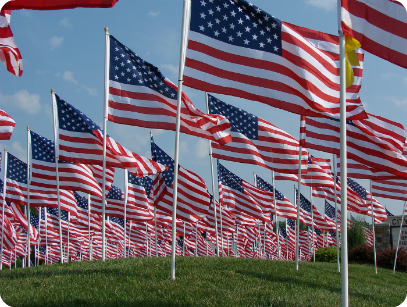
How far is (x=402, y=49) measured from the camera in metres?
7.45

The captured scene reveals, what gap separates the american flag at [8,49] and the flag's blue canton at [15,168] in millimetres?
18715

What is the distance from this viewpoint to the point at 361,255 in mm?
30953

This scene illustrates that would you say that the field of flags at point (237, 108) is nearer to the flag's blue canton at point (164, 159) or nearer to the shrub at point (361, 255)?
the flag's blue canton at point (164, 159)

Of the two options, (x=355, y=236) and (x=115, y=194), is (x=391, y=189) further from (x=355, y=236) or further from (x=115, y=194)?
(x=115, y=194)

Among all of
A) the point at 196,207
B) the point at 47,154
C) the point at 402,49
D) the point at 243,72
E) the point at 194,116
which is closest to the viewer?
the point at 402,49

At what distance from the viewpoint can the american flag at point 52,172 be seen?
58.9 ft

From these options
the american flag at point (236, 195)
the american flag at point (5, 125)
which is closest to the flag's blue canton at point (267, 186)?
the american flag at point (236, 195)

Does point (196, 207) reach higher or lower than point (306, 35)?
lower

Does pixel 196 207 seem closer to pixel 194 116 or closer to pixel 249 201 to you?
pixel 194 116

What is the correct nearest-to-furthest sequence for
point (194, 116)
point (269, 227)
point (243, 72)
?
point (243, 72) → point (194, 116) → point (269, 227)

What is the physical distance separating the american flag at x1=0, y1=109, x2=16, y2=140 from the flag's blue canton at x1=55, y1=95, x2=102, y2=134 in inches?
105

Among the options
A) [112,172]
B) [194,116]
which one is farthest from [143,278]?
[112,172]

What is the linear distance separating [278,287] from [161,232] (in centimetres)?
4185

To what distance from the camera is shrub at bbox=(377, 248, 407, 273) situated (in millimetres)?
28250
